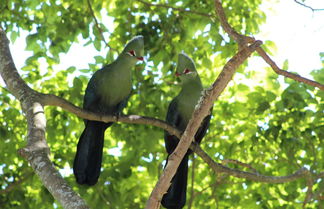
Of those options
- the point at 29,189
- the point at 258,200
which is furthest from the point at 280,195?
the point at 29,189

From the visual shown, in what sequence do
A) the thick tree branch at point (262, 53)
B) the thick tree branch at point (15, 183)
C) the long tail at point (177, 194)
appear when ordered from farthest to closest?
the thick tree branch at point (15, 183), the long tail at point (177, 194), the thick tree branch at point (262, 53)

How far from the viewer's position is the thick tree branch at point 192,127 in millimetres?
2283

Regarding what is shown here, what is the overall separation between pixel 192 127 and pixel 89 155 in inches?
65.6

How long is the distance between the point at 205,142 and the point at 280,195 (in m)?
1.05

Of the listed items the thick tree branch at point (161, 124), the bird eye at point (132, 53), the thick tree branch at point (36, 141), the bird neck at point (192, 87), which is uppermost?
the bird eye at point (132, 53)

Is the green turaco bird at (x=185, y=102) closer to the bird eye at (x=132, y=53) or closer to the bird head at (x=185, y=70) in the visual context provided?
the bird head at (x=185, y=70)

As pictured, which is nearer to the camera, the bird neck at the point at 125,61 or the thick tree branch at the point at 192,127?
the thick tree branch at the point at 192,127

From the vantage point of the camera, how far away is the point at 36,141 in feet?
8.92

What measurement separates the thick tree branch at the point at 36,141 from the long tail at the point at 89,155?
0.95 metres

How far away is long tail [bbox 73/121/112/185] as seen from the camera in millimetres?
3877

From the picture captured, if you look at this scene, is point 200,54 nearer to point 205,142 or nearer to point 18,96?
point 205,142

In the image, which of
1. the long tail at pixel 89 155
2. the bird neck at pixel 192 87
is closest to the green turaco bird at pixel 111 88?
the long tail at pixel 89 155

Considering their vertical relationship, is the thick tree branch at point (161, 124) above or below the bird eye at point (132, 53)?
below

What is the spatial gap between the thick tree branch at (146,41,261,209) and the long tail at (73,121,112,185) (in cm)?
157
